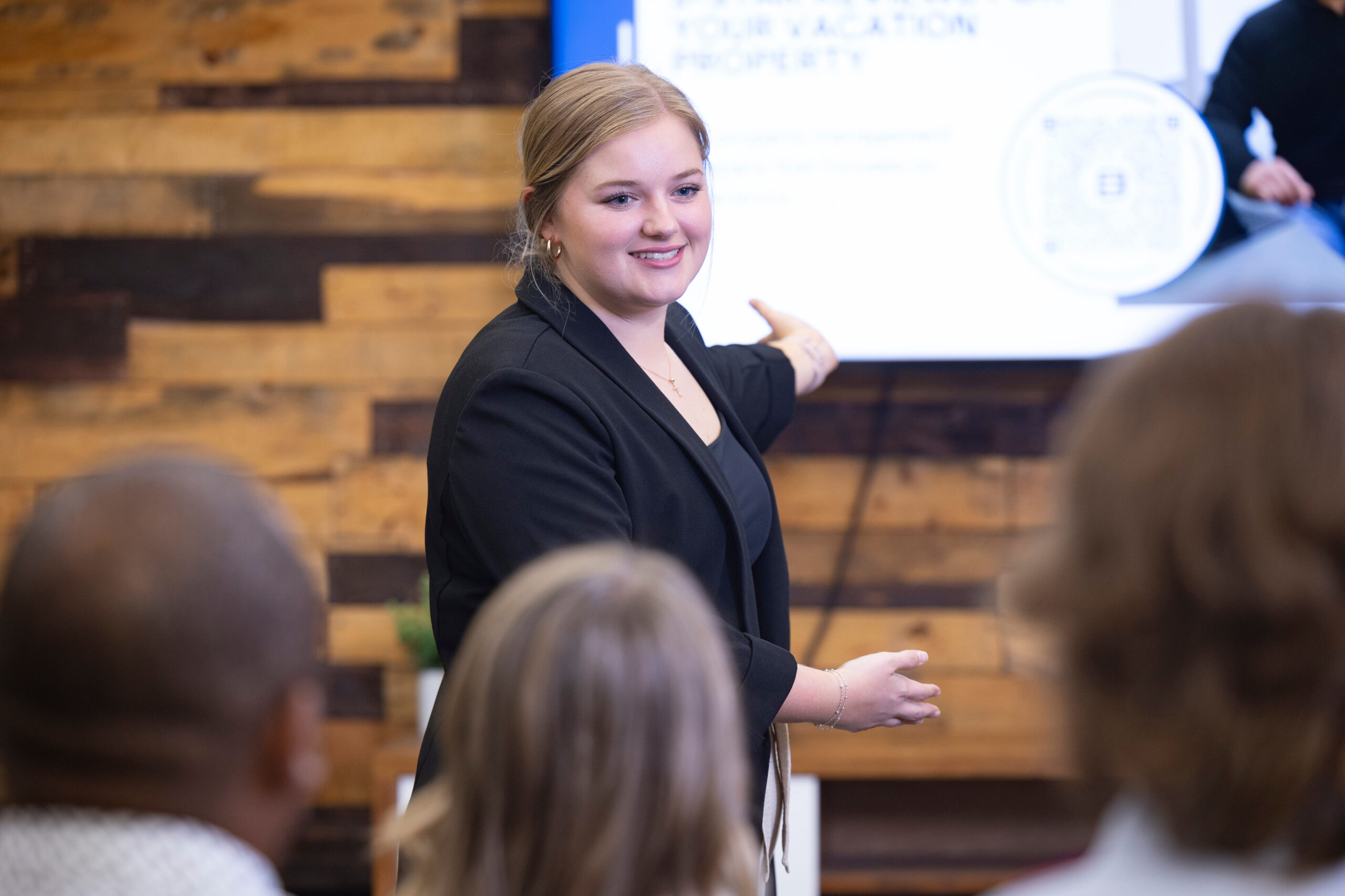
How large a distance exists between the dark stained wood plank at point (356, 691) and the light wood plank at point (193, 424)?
1.38ft

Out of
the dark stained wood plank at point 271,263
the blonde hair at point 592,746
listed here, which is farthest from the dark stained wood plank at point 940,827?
the blonde hair at point 592,746

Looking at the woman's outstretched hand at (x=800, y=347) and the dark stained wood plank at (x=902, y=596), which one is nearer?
the woman's outstretched hand at (x=800, y=347)

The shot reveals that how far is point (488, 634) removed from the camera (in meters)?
0.67

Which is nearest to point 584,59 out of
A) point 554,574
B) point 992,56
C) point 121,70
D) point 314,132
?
point 314,132

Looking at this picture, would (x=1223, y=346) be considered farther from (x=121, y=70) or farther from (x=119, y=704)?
(x=121, y=70)

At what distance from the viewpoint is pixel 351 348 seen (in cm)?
Result: 247

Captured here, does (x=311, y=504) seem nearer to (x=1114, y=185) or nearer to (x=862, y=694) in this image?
(x=862, y=694)

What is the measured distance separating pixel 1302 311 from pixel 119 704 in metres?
0.60

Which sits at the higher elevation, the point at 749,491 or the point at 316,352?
the point at 749,491

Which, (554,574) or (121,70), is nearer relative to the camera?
(554,574)

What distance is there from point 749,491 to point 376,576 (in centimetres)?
126

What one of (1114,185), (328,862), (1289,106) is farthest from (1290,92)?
(328,862)

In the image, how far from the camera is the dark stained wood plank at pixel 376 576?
8.14 ft

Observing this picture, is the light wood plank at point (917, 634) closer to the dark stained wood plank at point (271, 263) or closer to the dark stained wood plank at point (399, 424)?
the dark stained wood plank at point (399, 424)
